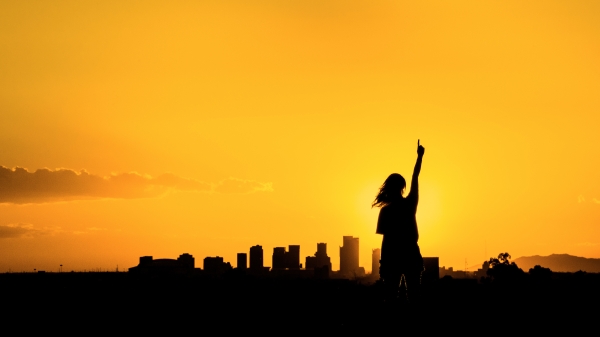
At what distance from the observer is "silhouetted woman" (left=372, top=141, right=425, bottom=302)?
41.1 feet

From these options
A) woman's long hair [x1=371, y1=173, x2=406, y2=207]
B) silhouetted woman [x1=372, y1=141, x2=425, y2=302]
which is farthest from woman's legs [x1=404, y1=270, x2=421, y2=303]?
woman's long hair [x1=371, y1=173, x2=406, y2=207]

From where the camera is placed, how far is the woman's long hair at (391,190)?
12727 mm

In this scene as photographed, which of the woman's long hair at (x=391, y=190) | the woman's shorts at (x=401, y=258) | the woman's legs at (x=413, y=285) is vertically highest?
the woman's long hair at (x=391, y=190)

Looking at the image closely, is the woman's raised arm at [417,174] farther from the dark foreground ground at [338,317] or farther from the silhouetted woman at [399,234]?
the dark foreground ground at [338,317]

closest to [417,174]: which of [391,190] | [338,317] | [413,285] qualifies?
[391,190]

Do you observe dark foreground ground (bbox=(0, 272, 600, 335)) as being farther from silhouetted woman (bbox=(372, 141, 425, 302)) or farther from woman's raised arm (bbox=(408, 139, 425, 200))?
woman's raised arm (bbox=(408, 139, 425, 200))

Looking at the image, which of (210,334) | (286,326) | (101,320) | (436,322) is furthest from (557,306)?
(101,320)

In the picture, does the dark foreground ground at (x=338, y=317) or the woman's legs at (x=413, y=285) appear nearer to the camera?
the woman's legs at (x=413, y=285)

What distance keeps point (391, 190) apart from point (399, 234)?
70 centimetres

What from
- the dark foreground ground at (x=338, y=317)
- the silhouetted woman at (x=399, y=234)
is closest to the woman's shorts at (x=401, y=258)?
the silhouetted woman at (x=399, y=234)

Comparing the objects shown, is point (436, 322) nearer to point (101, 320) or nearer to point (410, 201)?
point (410, 201)

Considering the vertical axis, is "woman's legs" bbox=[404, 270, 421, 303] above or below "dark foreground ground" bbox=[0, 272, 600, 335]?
above

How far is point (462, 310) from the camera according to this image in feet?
54.3

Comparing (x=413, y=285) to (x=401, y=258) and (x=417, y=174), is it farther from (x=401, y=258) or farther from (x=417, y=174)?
(x=417, y=174)
